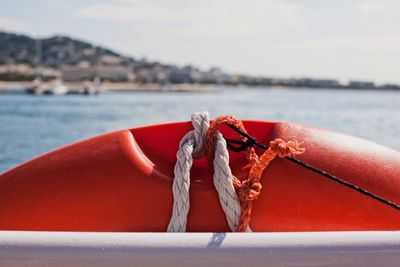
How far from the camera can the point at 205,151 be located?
1.52 meters

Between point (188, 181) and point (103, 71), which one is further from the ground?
point (188, 181)

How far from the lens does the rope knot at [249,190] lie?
1.41m

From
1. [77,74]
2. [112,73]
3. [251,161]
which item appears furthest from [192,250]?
[112,73]

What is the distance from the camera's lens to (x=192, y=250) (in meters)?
1.20

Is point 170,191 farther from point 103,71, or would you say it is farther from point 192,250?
point 103,71

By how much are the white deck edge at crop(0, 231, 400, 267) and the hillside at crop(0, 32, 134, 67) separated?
74.4m

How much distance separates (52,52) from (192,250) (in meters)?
84.6

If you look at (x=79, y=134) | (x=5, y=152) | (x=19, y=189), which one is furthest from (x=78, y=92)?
(x=19, y=189)

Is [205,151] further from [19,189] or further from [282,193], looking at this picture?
[19,189]

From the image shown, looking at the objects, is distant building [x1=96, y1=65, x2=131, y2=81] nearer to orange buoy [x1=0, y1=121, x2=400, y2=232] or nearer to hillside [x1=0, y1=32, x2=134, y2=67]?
hillside [x1=0, y1=32, x2=134, y2=67]

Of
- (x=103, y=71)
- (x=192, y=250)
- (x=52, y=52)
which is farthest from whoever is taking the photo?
(x=52, y=52)

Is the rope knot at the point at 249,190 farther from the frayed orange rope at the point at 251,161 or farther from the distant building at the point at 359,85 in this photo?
the distant building at the point at 359,85

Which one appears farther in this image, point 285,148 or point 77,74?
point 77,74

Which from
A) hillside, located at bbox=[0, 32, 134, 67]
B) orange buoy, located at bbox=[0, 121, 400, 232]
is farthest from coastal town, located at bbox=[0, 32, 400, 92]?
orange buoy, located at bbox=[0, 121, 400, 232]
